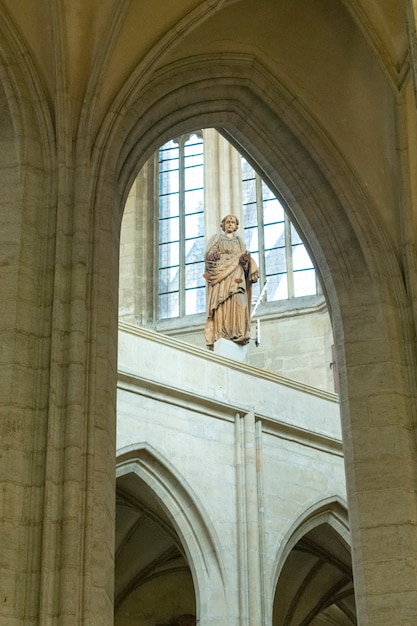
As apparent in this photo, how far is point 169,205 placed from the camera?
2072cm

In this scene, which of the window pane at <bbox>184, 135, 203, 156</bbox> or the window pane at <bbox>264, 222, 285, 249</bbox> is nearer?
the window pane at <bbox>264, 222, 285, 249</bbox>

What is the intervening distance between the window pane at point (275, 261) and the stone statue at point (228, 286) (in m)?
2.04

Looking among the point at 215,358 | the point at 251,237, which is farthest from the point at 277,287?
the point at 215,358

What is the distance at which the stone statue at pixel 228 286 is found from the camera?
17.2 metres

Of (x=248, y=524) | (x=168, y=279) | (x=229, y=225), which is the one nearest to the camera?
(x=248, y=524)

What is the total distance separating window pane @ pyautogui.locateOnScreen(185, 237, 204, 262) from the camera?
20188 millimetres

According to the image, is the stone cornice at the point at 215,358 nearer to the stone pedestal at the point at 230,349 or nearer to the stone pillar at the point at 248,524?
the stone pillar at the point at 248,524

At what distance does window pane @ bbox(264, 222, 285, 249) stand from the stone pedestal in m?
3.36

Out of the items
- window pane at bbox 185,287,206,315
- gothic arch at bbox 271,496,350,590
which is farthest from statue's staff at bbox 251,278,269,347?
gothic arch at bbox 271,496,350,590

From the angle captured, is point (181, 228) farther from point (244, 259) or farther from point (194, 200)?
point (244, 259)

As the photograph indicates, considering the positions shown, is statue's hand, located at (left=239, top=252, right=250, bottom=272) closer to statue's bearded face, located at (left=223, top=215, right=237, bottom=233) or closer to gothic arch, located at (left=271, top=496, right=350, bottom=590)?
statue's bearded face, located at (left=223, top=215, right=237, bottom=233)

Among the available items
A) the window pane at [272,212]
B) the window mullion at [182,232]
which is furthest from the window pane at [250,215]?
the window mullion at [182,232]

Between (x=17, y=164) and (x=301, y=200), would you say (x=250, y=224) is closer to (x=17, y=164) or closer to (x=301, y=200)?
(x=301, y=200)

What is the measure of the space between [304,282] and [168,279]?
2180mm
